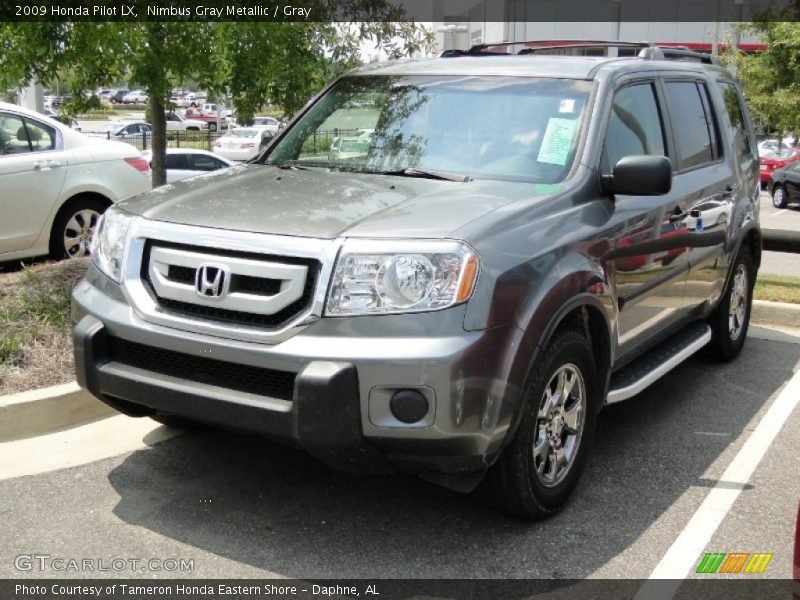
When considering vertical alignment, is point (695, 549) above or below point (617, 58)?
below

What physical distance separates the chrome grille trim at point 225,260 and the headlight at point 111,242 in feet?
0.27

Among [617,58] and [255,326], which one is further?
[617,58]

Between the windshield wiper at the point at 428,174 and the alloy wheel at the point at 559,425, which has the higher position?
the windshield wiper at the point at 428,174

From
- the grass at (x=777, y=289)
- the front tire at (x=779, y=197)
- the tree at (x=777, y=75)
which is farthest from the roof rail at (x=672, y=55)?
the front tire at (x=779, y=197)

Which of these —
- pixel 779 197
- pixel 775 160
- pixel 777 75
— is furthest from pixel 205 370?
pixel 775 160

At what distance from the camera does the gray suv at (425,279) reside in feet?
11.7

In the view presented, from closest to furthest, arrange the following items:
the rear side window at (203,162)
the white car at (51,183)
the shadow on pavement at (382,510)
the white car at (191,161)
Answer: the shadow on pavement at (382,510)
the white car at (51,183)
the white car at (191,161)
the rear side window at (203,162)

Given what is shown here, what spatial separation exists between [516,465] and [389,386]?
0.75m

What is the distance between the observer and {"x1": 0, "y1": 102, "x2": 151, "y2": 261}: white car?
8023 millimetres

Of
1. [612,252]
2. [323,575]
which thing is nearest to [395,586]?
[323,575]

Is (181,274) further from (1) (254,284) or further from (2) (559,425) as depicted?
(2) (559,425)

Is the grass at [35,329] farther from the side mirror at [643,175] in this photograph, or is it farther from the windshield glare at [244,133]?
the windshield glare at [244,133]

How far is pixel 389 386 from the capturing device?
352 centimetres

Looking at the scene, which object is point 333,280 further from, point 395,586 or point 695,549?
point 695,549
